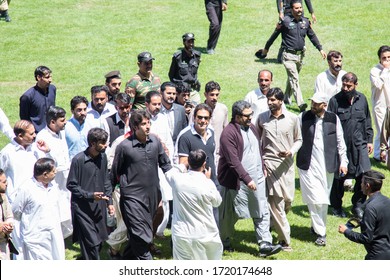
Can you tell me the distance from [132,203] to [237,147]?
162 cm

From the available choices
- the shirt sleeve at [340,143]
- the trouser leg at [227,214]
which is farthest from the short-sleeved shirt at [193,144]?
the shirt sleeve at [340,143]

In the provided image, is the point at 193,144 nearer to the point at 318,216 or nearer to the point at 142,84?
the point at 318,216

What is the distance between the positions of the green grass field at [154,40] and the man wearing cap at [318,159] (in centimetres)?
631

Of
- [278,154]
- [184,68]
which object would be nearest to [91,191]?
[278,154]

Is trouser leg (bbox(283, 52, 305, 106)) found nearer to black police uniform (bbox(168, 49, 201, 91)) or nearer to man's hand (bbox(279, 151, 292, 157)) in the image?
black police uniform (bbox(168, 49, 201, 91))

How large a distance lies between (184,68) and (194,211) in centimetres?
614

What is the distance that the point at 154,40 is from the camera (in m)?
21.8

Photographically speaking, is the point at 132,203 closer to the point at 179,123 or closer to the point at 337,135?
the point at 179,123

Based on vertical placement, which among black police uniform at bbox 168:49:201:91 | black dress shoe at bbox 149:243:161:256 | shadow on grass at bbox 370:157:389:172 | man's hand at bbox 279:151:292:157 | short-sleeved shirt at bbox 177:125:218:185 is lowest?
black dress shoe at bbox 149:243:161:256

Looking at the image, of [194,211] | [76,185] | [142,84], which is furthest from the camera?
[142,84]

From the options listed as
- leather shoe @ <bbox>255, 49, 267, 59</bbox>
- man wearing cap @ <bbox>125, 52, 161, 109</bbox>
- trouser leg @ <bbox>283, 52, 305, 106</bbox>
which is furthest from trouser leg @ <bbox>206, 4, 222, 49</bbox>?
man wearing cap @ <bbox>125, 52, 161, 109</bbox>

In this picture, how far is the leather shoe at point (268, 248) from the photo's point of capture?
1051cm

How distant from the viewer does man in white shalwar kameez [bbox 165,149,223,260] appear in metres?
8.80

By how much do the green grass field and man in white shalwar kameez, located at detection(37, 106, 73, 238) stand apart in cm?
531
